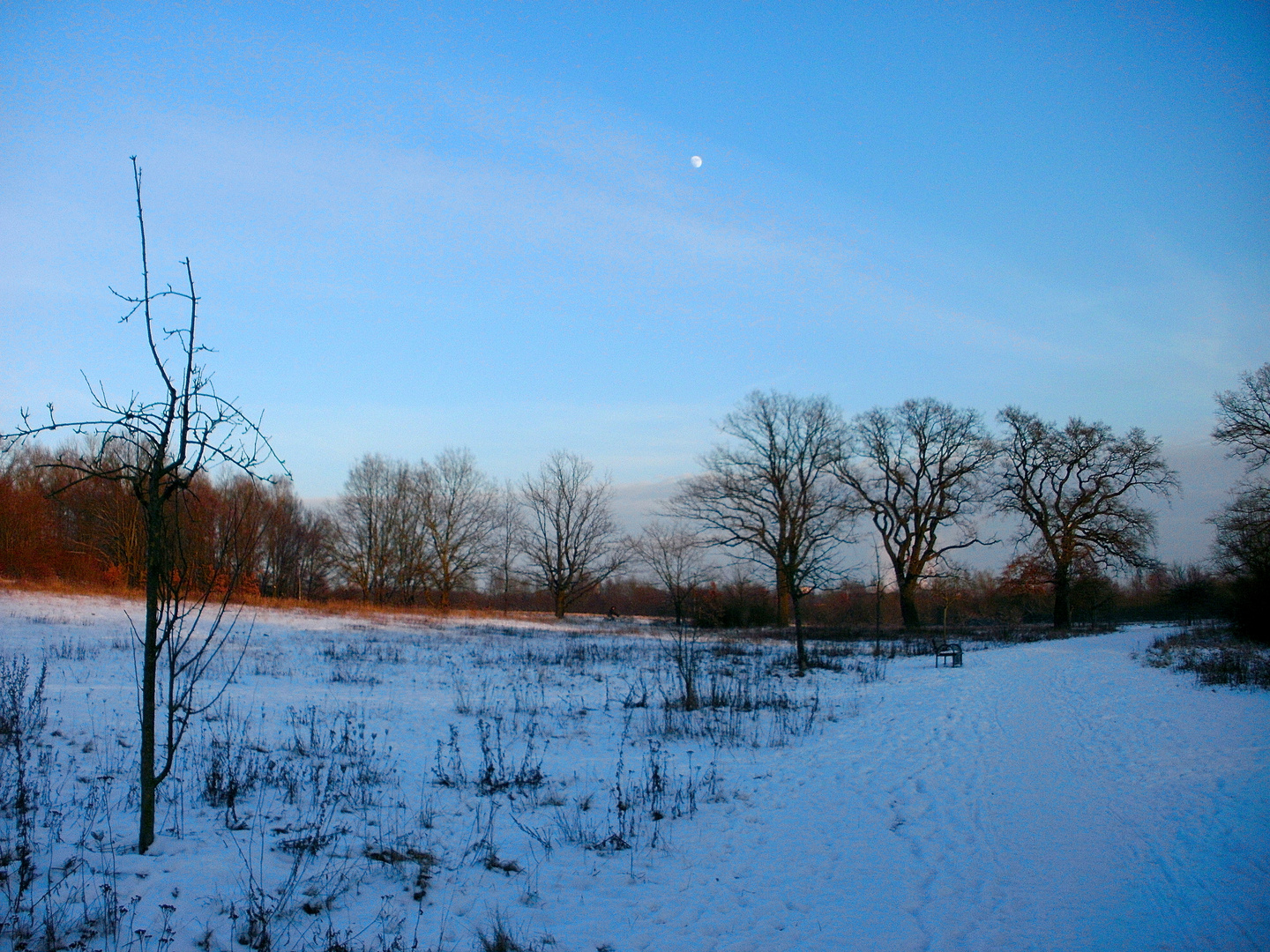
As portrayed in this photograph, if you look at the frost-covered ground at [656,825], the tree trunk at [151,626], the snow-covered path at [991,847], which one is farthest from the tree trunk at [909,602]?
the tree trunk at [151,626]

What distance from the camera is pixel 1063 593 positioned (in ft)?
126

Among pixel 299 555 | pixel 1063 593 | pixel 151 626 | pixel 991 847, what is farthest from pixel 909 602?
pixel 299 555

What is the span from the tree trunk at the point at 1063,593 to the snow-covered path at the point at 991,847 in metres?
30.2

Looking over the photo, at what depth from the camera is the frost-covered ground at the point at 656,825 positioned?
421 centimetres

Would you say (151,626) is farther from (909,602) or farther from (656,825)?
Result: (909,602)

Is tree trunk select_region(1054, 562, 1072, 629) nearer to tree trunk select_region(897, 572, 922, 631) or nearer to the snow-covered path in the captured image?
tree trunk select_region(897, 572, 922, 631)

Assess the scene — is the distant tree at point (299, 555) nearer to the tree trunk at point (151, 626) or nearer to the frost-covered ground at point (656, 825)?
the frost-covered ground at point (656, 825)

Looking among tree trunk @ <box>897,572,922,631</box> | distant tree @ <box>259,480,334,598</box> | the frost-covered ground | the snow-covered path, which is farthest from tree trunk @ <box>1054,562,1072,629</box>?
distant tree @ <box>259,480,334,598</box>

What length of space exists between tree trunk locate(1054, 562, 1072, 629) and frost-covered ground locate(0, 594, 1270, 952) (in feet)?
92.0

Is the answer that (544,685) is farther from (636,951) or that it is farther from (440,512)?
(440,512)

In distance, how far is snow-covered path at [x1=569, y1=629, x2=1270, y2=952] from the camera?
4.22 meters

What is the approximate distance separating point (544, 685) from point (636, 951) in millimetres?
10794

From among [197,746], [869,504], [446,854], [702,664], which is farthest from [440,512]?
[446,854]

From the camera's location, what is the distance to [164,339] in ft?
15.2
